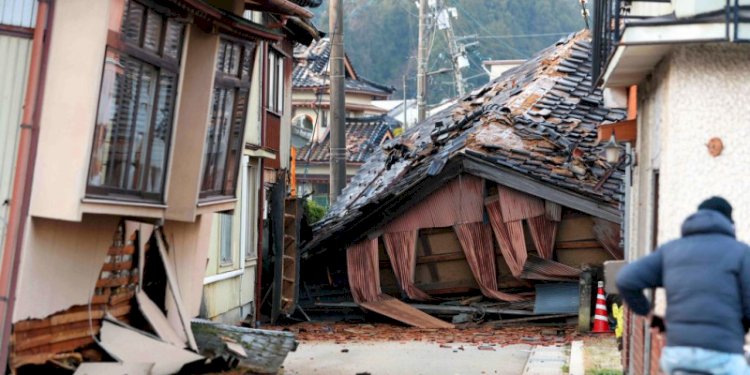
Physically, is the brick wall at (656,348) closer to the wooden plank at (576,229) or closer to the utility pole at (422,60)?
the wooden plank at (576,229)

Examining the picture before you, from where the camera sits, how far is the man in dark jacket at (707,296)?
6879mm

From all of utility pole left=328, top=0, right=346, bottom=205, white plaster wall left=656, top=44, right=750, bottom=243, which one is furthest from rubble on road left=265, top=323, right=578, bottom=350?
white plaster wall left=656, top=44, right=750, bottom=243

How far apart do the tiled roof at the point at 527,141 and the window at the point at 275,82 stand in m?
2.74

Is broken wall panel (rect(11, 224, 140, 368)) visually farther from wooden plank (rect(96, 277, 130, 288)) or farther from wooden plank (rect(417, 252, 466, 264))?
wooden plank (rect(417, 252, 466, 264))

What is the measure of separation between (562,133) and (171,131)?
513 inches

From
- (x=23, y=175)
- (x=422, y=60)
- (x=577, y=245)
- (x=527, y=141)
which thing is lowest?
(x=23, y=175)

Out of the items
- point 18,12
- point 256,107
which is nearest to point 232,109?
point 18,12

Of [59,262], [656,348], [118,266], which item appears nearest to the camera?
[656,348]

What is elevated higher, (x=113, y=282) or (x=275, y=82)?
(x=275, y=82)

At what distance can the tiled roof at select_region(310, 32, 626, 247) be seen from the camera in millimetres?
22516

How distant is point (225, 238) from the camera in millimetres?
21078

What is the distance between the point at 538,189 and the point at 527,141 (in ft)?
6.53

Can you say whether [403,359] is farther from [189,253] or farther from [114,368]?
[114,368]

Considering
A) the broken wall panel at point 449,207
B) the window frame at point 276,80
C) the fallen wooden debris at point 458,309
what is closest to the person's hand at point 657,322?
the fallen wooden debris at point 458,309
